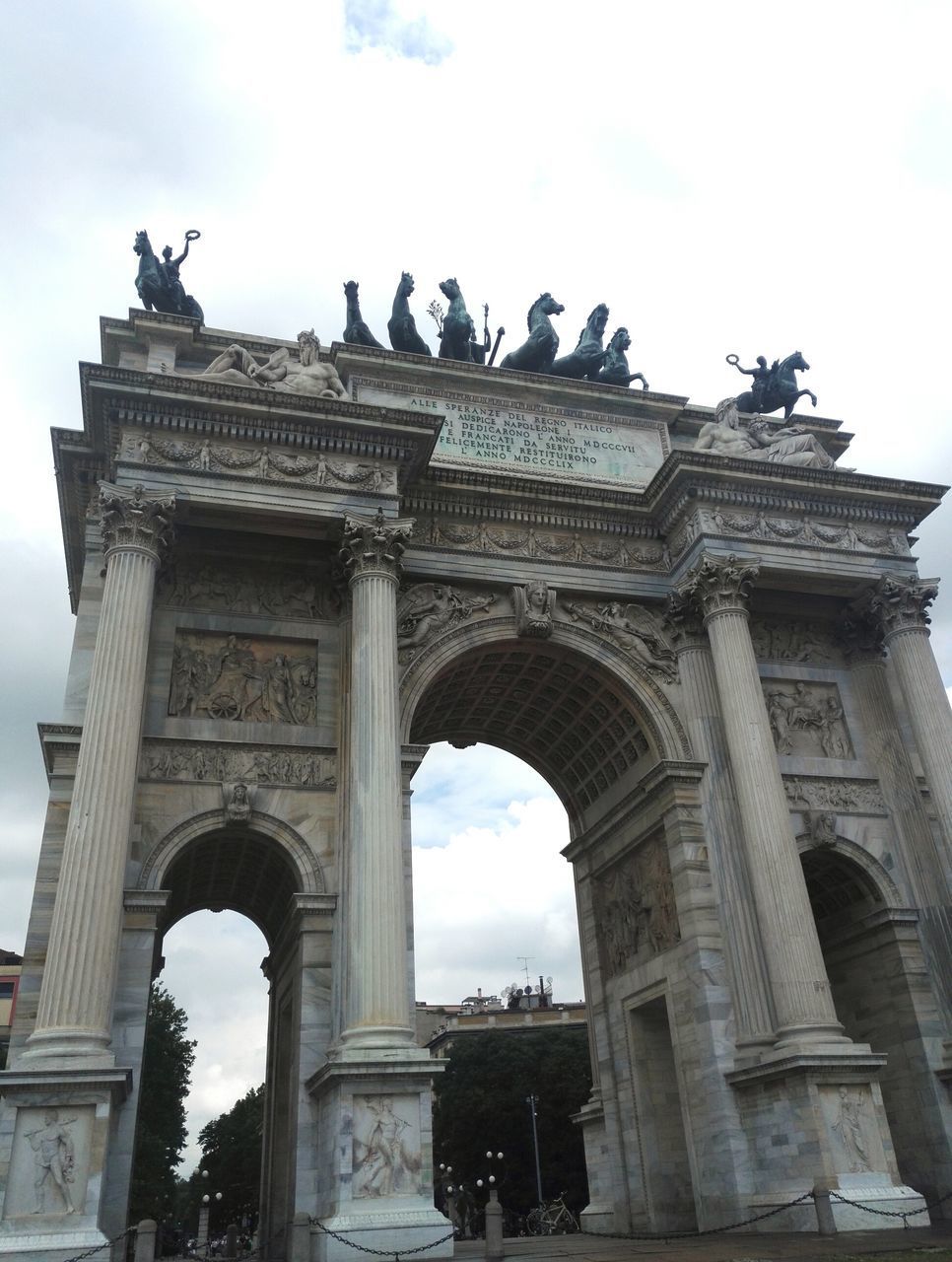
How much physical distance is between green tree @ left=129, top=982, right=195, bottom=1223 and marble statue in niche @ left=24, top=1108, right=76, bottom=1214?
108 feet

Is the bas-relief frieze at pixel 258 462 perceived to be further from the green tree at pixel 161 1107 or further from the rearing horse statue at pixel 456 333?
the green tree at pixel 161 1107

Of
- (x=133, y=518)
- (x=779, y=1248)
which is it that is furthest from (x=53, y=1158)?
(x=133, y=518)

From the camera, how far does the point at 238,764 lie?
20.5 m

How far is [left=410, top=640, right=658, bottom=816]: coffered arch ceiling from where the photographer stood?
24625mm

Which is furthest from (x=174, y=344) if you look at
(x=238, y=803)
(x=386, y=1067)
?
(x=386, y=1067)

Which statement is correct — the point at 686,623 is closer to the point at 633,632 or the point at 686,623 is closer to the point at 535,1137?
the point at 633,632

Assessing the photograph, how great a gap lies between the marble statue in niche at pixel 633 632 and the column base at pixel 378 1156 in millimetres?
11057

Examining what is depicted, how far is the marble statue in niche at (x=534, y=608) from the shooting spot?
77.8 ft

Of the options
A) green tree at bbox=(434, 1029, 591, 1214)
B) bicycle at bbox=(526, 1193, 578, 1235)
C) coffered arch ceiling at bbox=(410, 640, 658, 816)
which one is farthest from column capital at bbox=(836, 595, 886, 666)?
green tree at bbox=(434, 1029, 591, 1214)

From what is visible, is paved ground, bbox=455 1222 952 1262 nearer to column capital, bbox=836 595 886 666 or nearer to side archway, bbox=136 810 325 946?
side archway, bbox=136 810 325 946

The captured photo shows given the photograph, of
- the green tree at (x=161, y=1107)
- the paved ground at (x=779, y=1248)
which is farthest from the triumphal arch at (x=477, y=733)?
the green tree at (x=161, y=1107)

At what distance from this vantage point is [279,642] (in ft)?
73.0

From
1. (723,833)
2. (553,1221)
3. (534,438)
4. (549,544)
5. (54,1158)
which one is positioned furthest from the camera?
(553,1221)

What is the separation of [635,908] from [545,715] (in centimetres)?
549
